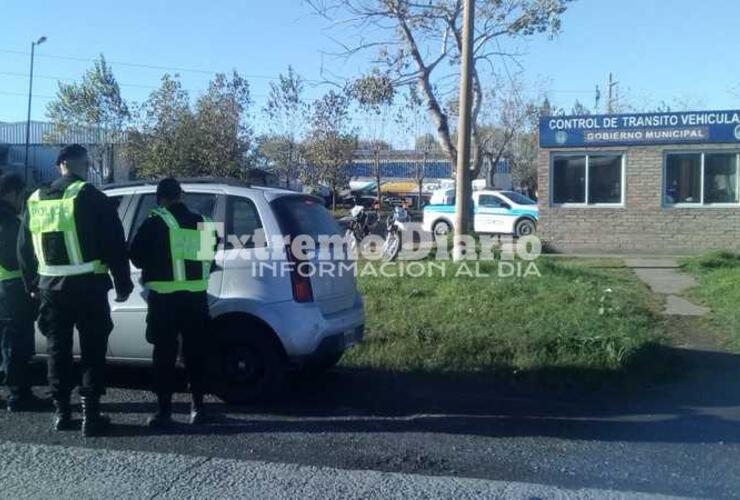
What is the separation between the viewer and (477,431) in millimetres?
5719

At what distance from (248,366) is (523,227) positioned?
18.8 metres

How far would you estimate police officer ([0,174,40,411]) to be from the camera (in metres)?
6.30

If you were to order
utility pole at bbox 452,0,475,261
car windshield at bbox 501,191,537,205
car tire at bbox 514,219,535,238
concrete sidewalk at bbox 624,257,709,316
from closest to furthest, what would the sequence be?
concrete sidewalk at bbox 624,257,709,316 → utility pole at bbox 452,0,475,261 → car tire at bbox 514,219,535,238 → car windshield at bbox 501,191,537,205

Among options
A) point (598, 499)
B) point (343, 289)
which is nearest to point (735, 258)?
point (343, 289)

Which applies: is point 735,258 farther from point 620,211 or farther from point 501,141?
point 501,141

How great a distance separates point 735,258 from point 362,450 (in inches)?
523

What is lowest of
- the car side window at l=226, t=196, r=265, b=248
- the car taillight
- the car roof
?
the car taillight

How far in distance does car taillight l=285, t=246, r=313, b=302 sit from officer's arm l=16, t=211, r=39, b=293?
1.93 meters

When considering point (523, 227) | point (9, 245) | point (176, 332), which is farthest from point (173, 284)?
point (523, 227)

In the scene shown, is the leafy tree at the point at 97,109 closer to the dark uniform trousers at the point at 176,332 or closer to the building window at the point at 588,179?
the building window at the point at 588,179

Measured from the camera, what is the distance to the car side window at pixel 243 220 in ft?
20.6

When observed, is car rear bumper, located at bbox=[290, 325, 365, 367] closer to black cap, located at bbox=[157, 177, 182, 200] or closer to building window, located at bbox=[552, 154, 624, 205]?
black cap, located at bbox=[157, 177, 182, 200]

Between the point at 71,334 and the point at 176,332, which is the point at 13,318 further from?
the point at 176,332

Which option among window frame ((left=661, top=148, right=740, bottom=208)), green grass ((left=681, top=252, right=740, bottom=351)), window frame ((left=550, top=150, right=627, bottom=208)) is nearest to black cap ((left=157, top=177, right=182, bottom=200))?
green grass ((left=681, top=252, right=740, bottom=351))
